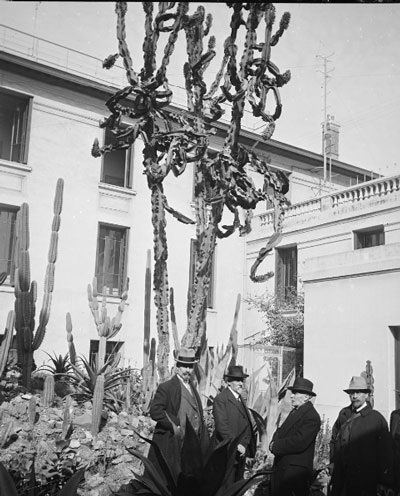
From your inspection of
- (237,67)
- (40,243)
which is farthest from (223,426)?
(40,243)

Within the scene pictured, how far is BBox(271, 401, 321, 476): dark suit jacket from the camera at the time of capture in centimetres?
321

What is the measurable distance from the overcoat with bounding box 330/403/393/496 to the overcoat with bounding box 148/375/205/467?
86 centimetres

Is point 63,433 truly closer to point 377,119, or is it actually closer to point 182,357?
point 182,357

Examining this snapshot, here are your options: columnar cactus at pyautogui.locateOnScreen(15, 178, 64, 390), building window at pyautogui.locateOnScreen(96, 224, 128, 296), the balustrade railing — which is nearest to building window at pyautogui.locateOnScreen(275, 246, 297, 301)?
the balustrade railing

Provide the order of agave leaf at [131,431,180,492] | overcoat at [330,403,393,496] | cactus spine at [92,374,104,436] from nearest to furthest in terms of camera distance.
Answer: agave leaf at [131,431,180,492] → overcoat at [330,403,393,496] → cactus spine at [92,374,104,436]

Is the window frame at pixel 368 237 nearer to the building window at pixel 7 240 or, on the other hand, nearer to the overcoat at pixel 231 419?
the building window at pixel 7 240

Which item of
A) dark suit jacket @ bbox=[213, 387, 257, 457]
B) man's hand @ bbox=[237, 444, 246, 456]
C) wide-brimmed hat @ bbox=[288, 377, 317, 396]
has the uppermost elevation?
wide-brimmed hat @ bbox=[288, 377, 317, 396]

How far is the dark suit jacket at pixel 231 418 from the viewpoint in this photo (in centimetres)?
385

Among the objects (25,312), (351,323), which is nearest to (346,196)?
(351,323)

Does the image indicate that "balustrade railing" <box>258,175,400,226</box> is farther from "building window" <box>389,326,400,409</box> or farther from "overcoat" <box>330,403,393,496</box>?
"overcoat" <box>330,403,393,496</box>

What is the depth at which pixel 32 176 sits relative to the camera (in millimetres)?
8984

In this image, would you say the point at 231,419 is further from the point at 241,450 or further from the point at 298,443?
the point at 298,443

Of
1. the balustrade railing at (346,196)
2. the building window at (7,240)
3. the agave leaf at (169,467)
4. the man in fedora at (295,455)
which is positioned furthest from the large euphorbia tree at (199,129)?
the balustrade railing at (346,196)

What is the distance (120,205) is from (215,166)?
14.1ft
